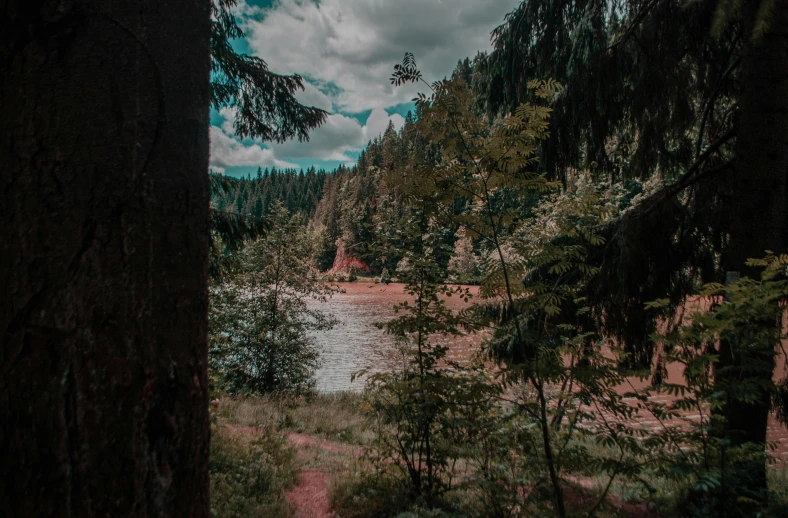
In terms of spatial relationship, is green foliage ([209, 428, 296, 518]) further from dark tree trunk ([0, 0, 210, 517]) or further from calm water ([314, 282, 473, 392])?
dark tree trunk ([0, 0, 210, 517])

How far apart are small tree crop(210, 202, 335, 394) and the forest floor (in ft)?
4.22

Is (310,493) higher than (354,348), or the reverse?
(310,493)

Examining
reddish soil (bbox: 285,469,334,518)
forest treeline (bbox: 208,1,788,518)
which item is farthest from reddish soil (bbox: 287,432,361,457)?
forest treeline (bbox: 208,1,788,518)

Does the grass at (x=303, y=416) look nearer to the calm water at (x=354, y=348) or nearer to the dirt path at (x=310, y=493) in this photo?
the calm water at (x=354, y=348)

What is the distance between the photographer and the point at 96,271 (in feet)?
2.30

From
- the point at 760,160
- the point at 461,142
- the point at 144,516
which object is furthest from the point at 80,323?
the point at 760,160

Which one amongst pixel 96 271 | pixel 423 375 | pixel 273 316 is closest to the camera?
pixel 96 271

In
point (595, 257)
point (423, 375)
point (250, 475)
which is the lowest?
point (250, 475)

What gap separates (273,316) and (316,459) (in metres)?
5.73

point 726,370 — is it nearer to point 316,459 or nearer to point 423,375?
point 423,375

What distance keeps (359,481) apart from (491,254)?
9.86 ft

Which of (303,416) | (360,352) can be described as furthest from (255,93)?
(360,352)

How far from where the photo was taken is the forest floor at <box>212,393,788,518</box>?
13.6 feet

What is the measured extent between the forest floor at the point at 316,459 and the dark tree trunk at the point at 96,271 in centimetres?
300
